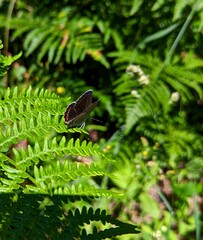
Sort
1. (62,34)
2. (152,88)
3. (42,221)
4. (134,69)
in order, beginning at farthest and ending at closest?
(62,34), (152,88), (134,69), (42,221)

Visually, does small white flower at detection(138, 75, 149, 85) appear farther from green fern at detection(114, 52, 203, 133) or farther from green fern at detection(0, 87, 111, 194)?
green fern at detection(0, 87, 111, 194)

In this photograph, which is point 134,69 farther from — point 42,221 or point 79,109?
point 42,221

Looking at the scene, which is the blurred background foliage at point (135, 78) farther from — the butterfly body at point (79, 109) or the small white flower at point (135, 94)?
the butterfly body at point (79, 109)

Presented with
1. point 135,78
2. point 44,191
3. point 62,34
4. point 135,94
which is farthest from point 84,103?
point 62,34

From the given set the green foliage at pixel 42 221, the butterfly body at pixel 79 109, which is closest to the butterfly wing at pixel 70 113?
the butterfly body at pixel 79 109

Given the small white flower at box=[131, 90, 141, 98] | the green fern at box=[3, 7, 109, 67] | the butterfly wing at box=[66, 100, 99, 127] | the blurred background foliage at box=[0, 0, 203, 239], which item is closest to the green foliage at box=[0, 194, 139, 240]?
the butterfly wing at box=[66, 100, 99, 127]

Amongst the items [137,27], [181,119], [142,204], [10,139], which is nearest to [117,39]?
[137,27]
